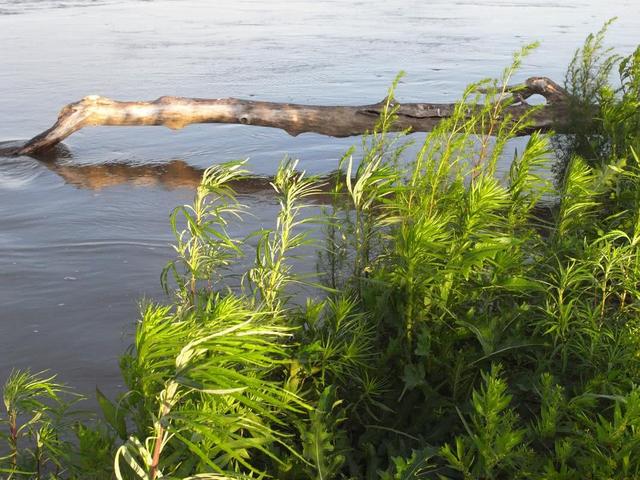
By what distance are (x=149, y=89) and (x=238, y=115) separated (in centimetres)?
374

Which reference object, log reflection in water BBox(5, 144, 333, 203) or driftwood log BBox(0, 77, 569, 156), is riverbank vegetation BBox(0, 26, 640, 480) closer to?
log reflection in water BBox(5, 144, 333, 203)

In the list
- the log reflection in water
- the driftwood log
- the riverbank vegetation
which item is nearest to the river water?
the log reflection in water

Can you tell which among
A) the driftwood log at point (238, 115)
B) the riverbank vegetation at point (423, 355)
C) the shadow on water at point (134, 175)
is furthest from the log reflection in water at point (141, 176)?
the riverbank vegetation at point (423, 355)

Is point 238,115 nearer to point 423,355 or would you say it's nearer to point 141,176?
point 141,176

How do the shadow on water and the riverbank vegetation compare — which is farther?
the shadow on water

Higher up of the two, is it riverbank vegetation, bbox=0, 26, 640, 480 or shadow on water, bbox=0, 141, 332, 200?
riverbank vegetation, bbox=0, 26, 640, 480

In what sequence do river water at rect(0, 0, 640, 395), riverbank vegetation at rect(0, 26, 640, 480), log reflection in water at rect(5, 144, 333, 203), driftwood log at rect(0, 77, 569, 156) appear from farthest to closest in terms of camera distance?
driftwood log at rect(0, 77, 569, 156), log reflection in water at rect(5, 144, 333, 203), river water at rect(0, 0, 640, 395), riverbank vegetation at rect(0, 26, 640, 480)

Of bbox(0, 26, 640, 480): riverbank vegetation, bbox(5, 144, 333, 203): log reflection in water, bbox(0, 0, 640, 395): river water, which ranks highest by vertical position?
bbox(0, 26, 640, 480): riverbank vegetation

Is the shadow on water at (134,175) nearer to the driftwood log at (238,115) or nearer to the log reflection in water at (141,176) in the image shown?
the log reflection in water at (141,176)

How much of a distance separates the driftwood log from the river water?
1.12 ft

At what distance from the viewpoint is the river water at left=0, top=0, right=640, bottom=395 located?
17.5ft

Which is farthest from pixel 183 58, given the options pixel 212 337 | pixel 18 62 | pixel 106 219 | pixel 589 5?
pixel 589 5

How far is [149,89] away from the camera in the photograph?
12.3 metres

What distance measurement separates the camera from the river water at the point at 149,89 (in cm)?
532
